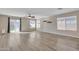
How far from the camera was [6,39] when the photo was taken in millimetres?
2135

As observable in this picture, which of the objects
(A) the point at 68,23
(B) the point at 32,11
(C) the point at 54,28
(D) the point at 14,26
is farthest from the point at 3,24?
(A) the point at 68,23

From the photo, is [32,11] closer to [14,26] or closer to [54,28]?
[14,26]

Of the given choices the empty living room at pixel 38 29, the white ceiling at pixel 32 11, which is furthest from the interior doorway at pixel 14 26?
the white ceiling at pixel 32 11

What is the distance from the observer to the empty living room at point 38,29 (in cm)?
205

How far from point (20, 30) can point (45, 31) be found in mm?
604

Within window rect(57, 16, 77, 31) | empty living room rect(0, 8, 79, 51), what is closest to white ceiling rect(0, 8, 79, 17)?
empty living room rect(0, 8, 79, 51)

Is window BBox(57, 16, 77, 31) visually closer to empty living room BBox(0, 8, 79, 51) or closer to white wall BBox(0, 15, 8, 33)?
empty living room BBox(0, 8, 79, 51)

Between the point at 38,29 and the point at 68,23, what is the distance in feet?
2.28

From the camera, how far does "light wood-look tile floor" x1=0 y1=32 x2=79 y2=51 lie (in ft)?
6.81

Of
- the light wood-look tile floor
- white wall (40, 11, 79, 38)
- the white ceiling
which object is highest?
the white ceiling

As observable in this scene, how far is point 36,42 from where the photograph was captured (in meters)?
2.15

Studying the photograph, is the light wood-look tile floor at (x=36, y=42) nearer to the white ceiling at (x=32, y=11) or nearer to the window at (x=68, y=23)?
the window at (x=68, y=23)
